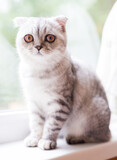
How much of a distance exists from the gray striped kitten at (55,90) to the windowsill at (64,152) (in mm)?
39

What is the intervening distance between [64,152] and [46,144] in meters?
0.08

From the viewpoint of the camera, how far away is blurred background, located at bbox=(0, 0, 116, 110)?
1288 mm

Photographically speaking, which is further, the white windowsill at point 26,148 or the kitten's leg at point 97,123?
the kitten's leg at point 97,123

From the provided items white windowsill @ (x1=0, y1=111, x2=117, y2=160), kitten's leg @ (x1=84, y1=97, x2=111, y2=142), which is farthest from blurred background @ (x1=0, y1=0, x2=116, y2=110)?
kitten's leg @ (x1=84, y1=97, x2=111, y2=142)

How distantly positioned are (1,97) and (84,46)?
0.65 meters

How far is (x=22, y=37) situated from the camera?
106 cm

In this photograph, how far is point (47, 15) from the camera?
4.67ft

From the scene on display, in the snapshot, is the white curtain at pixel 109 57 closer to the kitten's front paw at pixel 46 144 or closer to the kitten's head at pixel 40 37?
the kitten's head at pixel 40 37

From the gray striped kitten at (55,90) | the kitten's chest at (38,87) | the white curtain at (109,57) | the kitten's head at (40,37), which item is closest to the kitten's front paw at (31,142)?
the gray striped kitten at (55,90)

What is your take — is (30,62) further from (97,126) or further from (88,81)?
(97,126)

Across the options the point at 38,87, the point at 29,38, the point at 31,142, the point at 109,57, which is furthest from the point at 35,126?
the point at 109,57

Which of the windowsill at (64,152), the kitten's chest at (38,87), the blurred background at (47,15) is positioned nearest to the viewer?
the windowsill at (64,152)

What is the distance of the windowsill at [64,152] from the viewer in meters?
0.98

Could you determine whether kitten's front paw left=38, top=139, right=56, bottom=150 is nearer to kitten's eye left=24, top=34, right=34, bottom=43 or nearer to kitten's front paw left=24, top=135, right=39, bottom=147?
kitten's front paw left=24, top=135, right=39, bottom=147
